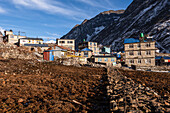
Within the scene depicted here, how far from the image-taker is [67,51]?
4625 centimetres

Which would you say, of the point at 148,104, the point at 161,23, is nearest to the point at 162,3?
the point at 161,23

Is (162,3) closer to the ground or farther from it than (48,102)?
farther from it

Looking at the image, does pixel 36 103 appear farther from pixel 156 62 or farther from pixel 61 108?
pixel 156 62

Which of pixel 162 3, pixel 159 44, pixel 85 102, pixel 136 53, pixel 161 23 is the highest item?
pixel 162 3

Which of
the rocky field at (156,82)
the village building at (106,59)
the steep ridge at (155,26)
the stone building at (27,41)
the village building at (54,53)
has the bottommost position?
the rocky field at (156,82)

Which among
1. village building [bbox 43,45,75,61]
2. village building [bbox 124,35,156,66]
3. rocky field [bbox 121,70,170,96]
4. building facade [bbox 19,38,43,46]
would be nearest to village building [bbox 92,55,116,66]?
village building [bbox 124,35,156,66]

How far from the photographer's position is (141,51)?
41.6 metres

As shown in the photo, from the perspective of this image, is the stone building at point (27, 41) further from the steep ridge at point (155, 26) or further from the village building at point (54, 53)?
the steep ridge at point (155, 26)

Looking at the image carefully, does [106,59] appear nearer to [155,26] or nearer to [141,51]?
[141,51]

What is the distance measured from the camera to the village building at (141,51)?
41.0m

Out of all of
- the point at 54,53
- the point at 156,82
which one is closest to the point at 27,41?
the point at 54,53

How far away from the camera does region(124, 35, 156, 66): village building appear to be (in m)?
41.0

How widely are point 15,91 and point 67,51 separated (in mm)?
37866

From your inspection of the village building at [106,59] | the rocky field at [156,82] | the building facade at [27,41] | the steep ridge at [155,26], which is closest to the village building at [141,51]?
the village building at [106,59]
